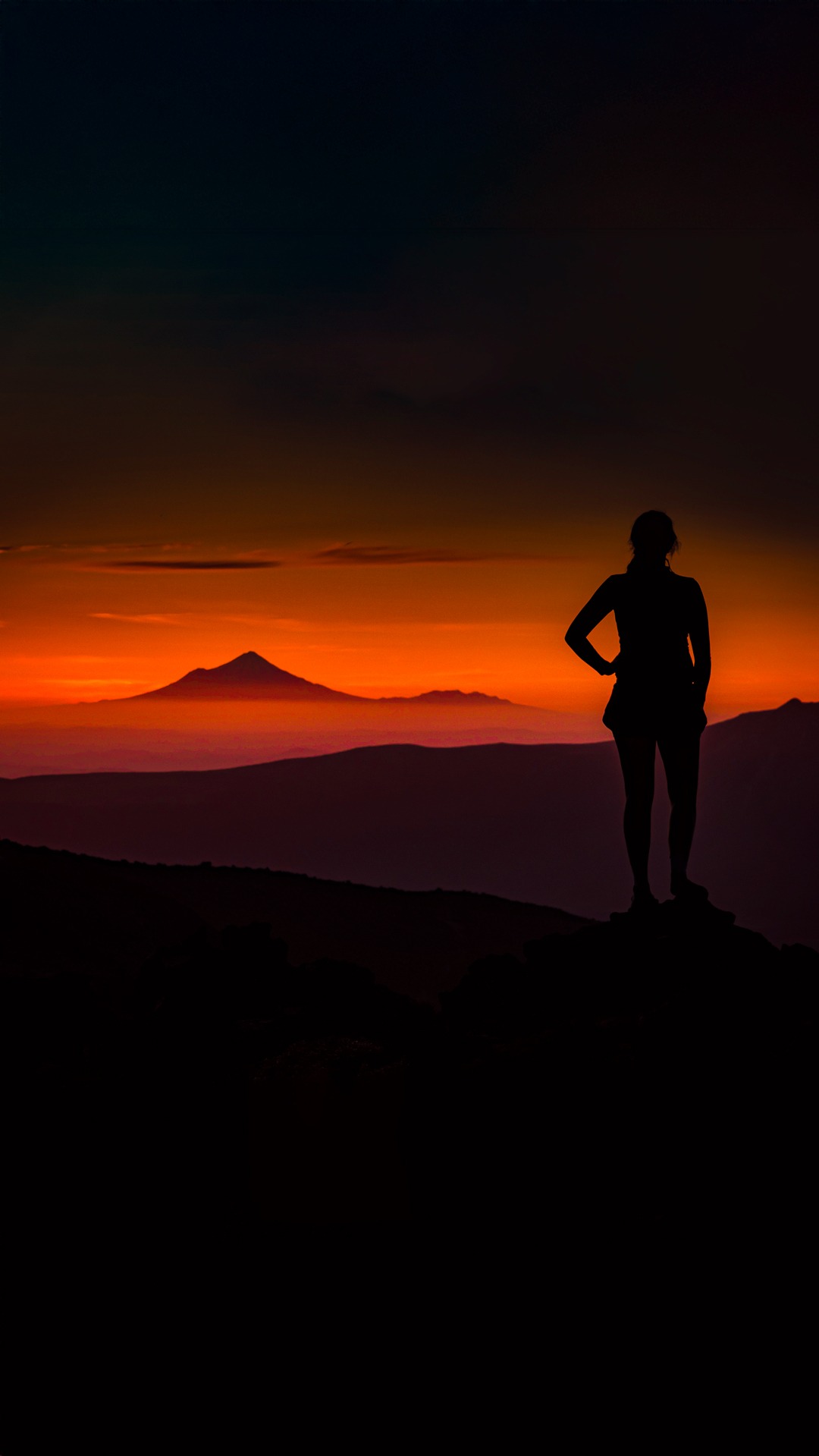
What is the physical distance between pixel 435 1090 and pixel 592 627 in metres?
3.05

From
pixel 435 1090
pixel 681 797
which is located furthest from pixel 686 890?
pixel 435 1090

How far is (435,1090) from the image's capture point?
7176 millimetres

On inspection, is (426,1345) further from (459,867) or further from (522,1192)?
(459,867)

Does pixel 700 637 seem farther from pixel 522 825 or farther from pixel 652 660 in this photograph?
pixel 522 825

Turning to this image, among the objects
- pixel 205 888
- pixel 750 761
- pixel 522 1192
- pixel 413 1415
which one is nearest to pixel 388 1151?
pixel 522 1192

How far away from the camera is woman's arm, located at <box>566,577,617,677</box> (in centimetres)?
824

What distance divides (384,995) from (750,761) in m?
92.6

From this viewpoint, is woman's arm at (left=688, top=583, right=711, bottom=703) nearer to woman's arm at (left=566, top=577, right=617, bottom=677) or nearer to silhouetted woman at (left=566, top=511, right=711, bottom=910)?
Answer: silhouetted woman at (left=566, top=511, right=711, bottom=910)

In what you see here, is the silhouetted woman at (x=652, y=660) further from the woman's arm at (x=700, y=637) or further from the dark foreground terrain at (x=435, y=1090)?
the dark foreground terrain at (x=435, y=1090)

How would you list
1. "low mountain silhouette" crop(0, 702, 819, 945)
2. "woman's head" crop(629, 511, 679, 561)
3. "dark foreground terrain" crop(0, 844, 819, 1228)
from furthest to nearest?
"low mountain silhouette" crop(0, 702, 819, 945)
"woman's head" crop(629, 511, 679, 561)
"dark foreground terrain" crop(0, 844, 819, 1228)

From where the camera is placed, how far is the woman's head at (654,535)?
8.21 m

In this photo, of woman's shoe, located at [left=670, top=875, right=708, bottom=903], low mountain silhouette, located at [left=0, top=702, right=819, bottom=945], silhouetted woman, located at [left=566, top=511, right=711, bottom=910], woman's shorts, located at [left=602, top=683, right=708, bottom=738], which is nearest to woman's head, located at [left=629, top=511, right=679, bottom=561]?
silhouetted woman, located at [left=566, top=511, right=711, bottom=910]

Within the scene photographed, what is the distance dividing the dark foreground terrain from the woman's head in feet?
7.43

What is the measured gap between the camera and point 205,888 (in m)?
24.2
